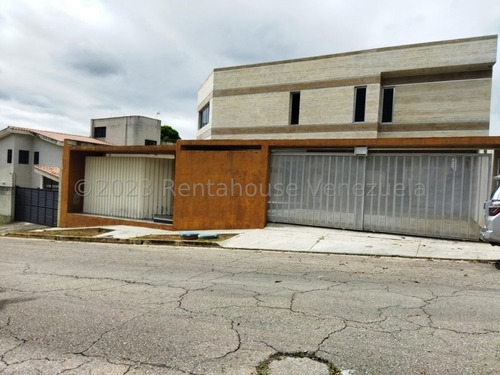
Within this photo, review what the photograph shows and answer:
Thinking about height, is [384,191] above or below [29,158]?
below

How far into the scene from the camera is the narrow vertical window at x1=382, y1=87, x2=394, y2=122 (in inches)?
757

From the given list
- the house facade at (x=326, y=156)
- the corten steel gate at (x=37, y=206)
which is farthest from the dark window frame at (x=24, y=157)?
the house facade at (x=326, y=156)

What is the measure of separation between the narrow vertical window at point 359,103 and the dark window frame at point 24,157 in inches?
1080

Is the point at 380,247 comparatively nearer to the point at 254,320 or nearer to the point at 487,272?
the point at 487,272

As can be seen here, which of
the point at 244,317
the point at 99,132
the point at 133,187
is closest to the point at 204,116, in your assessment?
the point at 133,187

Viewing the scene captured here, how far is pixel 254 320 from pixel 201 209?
9.01m

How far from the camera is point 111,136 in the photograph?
135 ft

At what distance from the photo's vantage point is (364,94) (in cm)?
1948

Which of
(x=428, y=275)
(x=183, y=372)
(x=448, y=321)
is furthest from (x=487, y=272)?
(x=183, y=372)

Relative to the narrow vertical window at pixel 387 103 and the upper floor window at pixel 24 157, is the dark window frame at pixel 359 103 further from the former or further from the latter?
the upper floor window at pixel 24 157

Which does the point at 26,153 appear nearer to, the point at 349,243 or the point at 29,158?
the point at 29,158

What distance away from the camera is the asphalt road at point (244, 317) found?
3318 mm

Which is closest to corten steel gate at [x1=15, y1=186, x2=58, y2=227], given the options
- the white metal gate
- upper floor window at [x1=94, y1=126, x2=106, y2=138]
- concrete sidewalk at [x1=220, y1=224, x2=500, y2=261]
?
the white metal gate

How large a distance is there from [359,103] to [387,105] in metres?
1.44
